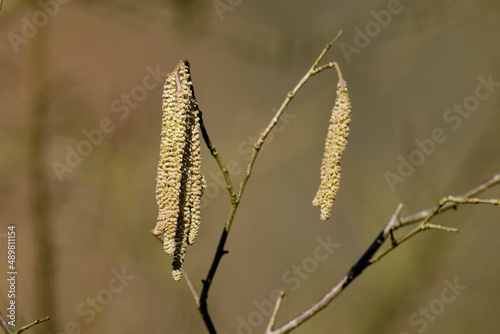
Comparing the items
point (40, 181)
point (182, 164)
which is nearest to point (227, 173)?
point (182, 164)

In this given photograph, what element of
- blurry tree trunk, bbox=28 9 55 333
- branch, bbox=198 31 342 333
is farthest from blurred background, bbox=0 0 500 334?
branch, bbox=198 31 342 333

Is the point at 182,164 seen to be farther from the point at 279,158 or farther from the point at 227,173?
the point at 279,158

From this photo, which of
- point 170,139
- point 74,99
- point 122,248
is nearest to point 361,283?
point 122,248

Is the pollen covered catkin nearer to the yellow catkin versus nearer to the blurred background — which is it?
the yellow catkin

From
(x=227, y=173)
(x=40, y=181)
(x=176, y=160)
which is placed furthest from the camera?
(x=40, y=181)

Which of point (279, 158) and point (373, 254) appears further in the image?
point (279, 158)

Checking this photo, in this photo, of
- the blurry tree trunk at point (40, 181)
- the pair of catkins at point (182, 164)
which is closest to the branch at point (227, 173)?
the pair of catkins at point (182, 164)
